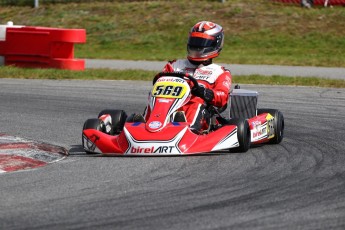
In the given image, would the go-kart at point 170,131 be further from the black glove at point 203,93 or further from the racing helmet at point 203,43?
the racing helmet at point 203,43

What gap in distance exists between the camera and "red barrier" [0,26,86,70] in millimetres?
16875

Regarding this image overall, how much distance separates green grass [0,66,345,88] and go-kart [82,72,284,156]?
6208mm

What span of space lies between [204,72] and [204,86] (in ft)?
0.98

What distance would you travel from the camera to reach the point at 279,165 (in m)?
8.20

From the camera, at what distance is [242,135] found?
8781 mm

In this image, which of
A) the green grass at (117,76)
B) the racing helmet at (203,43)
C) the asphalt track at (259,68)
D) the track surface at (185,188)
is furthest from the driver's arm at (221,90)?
the asphalt track at (259,68)

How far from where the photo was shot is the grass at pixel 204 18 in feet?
69.8

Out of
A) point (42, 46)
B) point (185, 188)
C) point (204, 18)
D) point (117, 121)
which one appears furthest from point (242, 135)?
point (204, 18)

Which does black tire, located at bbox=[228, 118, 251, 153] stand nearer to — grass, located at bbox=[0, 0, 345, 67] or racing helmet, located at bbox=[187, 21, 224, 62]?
racing helmet, located at bbox=[187, 21, 224, 62]

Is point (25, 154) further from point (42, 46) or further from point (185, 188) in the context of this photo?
point (42, 46)

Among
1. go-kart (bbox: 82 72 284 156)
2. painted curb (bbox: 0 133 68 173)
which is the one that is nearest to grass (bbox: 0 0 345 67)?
go-kart (bbox: 82 72 284 156)

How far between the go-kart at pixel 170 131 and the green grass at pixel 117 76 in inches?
244

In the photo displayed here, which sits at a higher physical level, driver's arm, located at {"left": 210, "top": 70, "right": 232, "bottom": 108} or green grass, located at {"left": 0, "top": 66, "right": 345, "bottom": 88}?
driver's arm, located at {"left": 210, "top": 70, "right": 232, "bottom": 108}

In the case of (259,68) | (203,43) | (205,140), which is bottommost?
(259,68)
